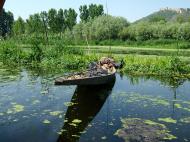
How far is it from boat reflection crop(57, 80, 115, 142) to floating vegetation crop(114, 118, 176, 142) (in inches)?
49.0

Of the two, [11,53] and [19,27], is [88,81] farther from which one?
[19,27]

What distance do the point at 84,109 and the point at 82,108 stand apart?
5.7 inches

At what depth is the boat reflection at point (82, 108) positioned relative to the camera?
30.2ft

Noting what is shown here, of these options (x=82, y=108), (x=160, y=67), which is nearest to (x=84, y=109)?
(x=82, y=108)

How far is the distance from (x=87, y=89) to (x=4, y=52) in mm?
17427

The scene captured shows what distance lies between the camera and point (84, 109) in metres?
12.3

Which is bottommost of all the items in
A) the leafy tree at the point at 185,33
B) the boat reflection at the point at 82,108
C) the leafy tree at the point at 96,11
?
the boat reflection at the point at 82,108

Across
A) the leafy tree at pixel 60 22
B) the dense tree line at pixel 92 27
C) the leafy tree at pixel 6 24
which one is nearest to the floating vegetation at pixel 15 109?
the dense tree line at pixel 92 27

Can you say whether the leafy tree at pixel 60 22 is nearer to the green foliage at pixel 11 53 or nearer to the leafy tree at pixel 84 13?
the leafy tree at pixel 84 13

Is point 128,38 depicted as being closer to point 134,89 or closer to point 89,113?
point 134,89

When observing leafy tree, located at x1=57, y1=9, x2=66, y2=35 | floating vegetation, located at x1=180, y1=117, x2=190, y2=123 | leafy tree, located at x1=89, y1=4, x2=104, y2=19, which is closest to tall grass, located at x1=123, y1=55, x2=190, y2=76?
floating vegetation, located at x1=180, y1=117, x2=190, y2=123

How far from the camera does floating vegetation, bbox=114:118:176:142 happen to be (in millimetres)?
8977

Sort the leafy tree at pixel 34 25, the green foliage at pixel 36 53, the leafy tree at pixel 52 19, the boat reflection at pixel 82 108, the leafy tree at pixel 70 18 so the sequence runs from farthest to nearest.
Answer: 1. the leafy tree at pixel 70 18
2. the leafy tree at pixel 52 19
3. the leafy tree at pixel 34 25
4. the green foliage at pixel 36 53
5. the boat reflection at pixel 82 108

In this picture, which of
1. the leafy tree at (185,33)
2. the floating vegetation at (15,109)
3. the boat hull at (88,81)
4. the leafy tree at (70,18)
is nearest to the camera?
the floating vegetation at (15,109)
